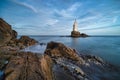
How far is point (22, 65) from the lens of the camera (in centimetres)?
747

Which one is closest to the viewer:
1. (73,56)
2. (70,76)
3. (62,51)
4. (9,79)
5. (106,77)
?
(9,79)

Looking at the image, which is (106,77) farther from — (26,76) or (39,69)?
(26,76)

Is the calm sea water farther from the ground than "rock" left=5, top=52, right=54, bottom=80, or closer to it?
closer to it

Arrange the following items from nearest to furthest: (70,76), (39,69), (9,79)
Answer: (9,79) → (39,69) → (70,76)

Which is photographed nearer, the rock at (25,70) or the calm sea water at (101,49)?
the rock at (25,70)

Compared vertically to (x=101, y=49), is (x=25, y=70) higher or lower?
higher

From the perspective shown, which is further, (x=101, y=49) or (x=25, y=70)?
(x=101, y=49)

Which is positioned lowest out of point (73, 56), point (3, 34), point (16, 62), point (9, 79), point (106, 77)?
point (106, 77)

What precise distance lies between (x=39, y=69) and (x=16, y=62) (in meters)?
1.95

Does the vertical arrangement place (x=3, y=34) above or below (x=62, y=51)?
above

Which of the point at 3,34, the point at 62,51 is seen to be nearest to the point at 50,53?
the point at 62,51

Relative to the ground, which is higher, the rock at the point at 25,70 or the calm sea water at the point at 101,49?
the rock at the point at 25,70

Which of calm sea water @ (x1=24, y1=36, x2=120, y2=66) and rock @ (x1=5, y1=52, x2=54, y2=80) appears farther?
calm sea water @ (x1=24, y1=36, x2=120, y2=66)

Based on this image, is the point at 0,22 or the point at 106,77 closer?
the point at 106,77
